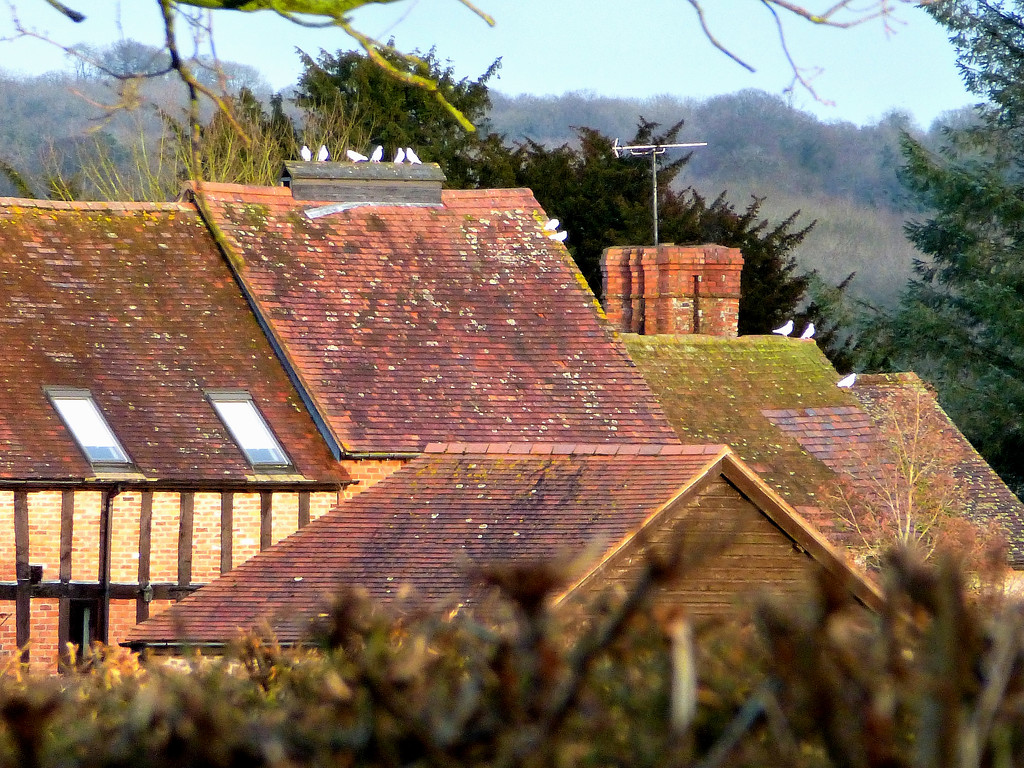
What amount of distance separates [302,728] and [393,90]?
3681 cm

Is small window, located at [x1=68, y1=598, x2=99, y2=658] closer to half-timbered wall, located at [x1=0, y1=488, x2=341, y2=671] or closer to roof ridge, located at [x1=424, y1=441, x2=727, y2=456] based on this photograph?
half-timbered wall, located at [x1=0, y1=488, x2=341, y2=671]

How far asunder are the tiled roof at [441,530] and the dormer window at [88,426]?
2.67 m

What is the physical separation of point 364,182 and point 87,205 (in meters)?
3.79

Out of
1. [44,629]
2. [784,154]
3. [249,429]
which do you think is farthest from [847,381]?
[784,154]

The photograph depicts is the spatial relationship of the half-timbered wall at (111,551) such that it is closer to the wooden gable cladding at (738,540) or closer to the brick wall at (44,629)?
the brick wall at (44,629)

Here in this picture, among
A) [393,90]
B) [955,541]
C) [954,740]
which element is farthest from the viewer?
[393,90]

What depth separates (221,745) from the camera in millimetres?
2600

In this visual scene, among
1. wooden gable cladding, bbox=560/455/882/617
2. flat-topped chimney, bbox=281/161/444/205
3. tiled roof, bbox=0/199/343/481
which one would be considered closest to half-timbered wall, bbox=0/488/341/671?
tiled roof, bbox=0/199/343/481

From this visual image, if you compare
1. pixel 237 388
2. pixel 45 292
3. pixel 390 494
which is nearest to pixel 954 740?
pixel 390 494

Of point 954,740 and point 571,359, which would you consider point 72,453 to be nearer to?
point 571,359

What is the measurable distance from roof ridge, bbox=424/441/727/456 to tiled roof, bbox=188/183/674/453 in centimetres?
110

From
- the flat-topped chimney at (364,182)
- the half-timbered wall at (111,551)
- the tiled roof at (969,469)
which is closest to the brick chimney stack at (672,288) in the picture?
the tiled roof at (969,469)

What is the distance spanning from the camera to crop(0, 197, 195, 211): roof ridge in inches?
800

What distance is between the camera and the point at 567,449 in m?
16.2
